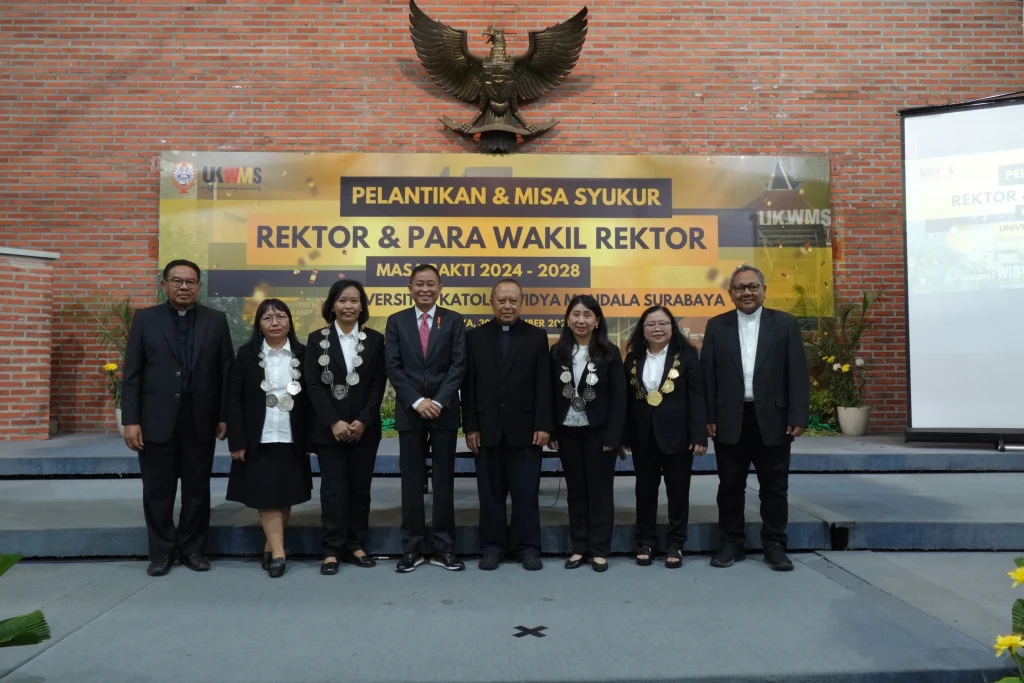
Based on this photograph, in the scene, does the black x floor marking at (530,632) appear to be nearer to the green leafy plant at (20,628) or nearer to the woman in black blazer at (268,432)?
the woman in black blazer at (268,432)

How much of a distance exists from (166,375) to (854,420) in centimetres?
593

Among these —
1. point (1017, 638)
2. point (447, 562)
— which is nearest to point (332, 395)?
point (447, 562)

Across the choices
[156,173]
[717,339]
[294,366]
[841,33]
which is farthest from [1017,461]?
[156,173]

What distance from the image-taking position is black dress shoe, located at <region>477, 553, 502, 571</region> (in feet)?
11.3

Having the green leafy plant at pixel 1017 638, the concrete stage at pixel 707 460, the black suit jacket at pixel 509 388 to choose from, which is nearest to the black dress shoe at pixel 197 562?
the black suit jacket at pixel 509 388

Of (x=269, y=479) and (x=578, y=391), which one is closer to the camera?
(x=269, y=479)

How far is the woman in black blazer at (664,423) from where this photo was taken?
3.52m

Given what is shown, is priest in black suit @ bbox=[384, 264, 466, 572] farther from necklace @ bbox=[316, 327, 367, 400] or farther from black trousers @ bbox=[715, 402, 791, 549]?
black trousers @ bbox=[715, 402, 791, 549]

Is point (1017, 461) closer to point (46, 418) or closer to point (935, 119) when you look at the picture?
point (935, 119)

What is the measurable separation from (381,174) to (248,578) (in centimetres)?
463

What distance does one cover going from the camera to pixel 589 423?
11.5 ft

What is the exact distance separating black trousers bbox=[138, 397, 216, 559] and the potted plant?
5603 millimetres

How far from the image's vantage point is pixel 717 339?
3.62 metres

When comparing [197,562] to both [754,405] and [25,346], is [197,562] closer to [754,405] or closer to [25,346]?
[754,405]
